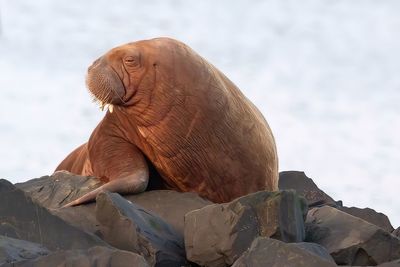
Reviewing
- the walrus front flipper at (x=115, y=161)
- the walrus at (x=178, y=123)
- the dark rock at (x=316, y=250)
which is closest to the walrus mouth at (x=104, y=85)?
the walrus at (x=178, y=123)

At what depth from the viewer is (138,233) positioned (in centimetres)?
573

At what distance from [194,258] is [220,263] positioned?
21cm

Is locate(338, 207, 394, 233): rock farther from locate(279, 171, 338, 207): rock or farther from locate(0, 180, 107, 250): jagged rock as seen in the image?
locate(0, 180, 107, 250): jagged rock

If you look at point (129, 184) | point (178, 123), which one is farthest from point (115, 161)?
point (178, 123)

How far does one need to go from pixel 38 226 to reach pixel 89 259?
2.86ft

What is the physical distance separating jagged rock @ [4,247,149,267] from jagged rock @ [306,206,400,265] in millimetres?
1769

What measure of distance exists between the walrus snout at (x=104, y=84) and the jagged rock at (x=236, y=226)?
250 centimetres

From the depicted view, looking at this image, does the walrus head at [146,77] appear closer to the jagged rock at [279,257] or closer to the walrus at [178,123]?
the walrus at [178,123]

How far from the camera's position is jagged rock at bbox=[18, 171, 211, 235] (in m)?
6.59

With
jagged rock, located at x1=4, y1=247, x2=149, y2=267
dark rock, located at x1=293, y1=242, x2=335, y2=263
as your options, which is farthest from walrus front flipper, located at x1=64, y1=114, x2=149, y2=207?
jagged rock, located at x1=4, y1=247, x2=149, y2=267

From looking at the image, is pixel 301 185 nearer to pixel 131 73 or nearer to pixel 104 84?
pixel 131 73

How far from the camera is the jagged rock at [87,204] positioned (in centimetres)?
659

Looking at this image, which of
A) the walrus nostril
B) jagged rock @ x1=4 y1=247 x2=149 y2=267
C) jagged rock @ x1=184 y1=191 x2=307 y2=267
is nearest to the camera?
jagged rock @ x1=4 y1=247 x2=149 y2=267

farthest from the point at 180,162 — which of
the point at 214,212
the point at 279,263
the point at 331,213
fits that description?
the point at 279,263
